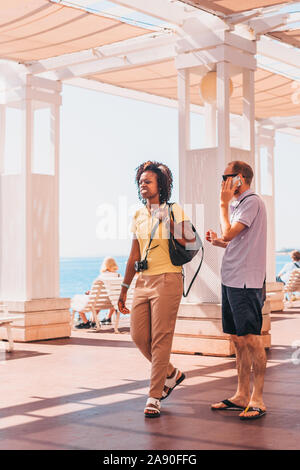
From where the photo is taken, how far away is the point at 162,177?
5148 millimetres

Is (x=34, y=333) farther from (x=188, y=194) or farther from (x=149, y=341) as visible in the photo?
(x=149, y=341)

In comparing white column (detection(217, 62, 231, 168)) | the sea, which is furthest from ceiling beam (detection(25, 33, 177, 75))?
the sea

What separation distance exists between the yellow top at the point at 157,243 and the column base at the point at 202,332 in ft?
9.97

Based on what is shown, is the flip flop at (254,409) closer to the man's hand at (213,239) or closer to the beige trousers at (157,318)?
the beige trousers at (157,318)

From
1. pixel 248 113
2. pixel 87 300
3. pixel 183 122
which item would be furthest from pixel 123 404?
pixel 87 300

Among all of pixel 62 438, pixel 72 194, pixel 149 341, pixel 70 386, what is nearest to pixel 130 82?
pixel 70 386

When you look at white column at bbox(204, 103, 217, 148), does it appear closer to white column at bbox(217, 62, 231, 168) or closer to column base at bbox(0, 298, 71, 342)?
white column at bbox(217, 62, 231, 168)

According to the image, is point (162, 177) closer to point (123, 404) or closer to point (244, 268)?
point (244, 268)

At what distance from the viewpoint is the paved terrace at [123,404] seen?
4.21m

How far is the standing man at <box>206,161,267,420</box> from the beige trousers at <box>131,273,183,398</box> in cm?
35

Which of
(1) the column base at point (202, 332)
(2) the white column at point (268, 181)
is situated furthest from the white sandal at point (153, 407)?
(2) the white column at point (268, 181)

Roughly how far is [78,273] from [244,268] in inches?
2749

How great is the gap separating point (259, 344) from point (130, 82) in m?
6.66

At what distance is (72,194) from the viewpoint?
68.0 meters
